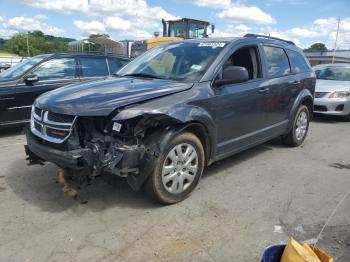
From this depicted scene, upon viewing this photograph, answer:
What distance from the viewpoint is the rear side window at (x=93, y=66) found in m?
8.19

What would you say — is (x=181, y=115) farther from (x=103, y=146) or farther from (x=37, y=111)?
(x=37, y=111)

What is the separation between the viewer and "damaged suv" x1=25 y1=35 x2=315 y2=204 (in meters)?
3.71

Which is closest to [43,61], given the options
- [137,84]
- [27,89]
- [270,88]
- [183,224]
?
[27,89]

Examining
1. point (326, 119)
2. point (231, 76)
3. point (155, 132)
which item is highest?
point (231, 76)

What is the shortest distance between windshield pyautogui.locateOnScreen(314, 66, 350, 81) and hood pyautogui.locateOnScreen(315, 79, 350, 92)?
1.47 ft

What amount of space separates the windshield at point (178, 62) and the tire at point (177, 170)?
33.3 inches

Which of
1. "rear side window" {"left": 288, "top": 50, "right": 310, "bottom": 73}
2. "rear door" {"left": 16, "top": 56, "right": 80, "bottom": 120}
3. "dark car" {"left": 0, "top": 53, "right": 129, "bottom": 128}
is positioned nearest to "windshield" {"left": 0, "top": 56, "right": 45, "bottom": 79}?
"dark car" {"left": 0, "top": 53, "right": 129, "bottom": 128}

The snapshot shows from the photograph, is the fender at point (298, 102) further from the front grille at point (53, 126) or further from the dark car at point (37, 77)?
the dark car at point (37, 77)

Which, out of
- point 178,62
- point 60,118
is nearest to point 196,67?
point 178,62

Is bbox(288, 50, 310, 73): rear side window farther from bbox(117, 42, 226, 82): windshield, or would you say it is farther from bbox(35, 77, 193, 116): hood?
bbox(35, 77, 193, 116): hood

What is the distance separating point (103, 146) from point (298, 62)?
14.2ft

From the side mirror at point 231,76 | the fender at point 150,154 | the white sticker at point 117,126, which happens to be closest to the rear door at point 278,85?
the side mirror at point 231,76

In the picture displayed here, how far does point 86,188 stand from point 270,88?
294cm

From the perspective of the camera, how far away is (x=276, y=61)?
5.93 metres
